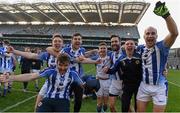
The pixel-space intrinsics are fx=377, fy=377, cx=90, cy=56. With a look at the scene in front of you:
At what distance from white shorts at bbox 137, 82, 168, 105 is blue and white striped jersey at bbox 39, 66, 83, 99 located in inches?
60.3

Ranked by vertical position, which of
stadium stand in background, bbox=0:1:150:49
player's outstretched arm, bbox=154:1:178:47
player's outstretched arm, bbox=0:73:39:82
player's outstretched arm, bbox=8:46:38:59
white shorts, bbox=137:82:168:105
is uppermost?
stadium stand in background, bbox=0:1:150:49

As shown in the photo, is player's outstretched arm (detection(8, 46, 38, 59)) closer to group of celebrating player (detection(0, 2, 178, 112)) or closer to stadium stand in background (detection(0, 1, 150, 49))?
group of celebrating player (detection(0, 2, 178, 112))

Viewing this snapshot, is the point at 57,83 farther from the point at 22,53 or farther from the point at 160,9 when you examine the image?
the point at 160,9

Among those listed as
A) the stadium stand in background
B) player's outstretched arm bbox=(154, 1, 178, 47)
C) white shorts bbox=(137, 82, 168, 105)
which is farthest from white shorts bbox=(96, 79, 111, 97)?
the stadium stand in background

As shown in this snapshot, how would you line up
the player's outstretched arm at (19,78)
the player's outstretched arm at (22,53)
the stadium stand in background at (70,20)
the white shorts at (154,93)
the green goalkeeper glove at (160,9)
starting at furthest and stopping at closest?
the stadium stand in background at (70,20) < the player's outstretched arm at (22,53) < the white shorts at (154,93) < the player's outstretched arm at (19,78) < the green goalkeeper glove at (160,9)

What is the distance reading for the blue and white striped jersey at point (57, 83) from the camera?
583 centimetres

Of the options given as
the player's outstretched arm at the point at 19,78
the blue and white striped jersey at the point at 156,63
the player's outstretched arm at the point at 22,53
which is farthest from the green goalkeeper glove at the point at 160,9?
the player's outstretched arm at the point at 22,53

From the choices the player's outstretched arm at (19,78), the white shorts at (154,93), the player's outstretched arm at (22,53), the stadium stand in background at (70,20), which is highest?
the stadium stand in background at (70,20)

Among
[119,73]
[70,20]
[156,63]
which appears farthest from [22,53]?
[70,20]

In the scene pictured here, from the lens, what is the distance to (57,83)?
19.3 feet

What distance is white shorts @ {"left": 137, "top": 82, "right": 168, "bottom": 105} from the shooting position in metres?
6.66

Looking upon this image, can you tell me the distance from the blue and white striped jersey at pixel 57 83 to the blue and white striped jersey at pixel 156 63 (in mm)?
1564

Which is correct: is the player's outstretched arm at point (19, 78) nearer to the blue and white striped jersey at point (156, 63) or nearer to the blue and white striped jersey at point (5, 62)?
the blue and white striped jersey at point (156, 63)

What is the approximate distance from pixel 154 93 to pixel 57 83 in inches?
73.2
